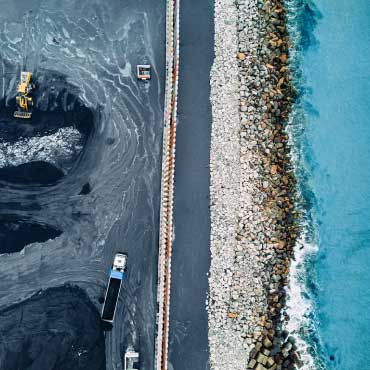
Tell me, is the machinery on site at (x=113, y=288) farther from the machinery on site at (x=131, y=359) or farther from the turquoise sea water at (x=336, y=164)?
the turquoise sea water at (x=336, y=164)

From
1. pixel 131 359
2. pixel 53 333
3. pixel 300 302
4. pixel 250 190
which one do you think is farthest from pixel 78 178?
pixel 300 302

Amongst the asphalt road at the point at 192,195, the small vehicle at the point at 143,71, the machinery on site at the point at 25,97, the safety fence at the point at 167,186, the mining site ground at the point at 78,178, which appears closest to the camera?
the safety fence at the point at 167,186

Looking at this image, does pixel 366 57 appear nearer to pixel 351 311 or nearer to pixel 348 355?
pixel 351 311

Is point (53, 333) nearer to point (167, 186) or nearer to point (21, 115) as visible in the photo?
point (167, 186)

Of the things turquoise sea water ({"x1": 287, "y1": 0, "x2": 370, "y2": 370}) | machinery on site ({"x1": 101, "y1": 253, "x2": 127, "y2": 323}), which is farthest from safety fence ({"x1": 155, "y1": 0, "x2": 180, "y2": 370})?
turquoise sea water ({"x1": 287, "y1": 0, "x2": 370, "y2": 370})

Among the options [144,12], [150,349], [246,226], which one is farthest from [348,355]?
[144,12]

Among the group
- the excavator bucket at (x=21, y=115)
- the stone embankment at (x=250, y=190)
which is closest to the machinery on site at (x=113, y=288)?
the stone embankment at (x=250, y=190)

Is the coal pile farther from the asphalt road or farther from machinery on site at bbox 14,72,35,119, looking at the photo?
machinery on site at bbox 14,72,35,119
